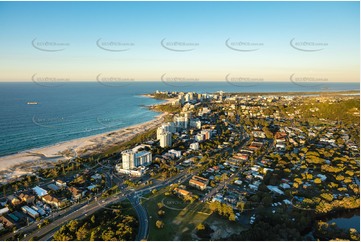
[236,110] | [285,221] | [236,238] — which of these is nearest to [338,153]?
[285,221]

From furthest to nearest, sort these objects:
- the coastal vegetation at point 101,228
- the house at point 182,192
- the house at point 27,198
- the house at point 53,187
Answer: the house at point 53,187
the house at point 182,192
the house at point 27,198
the coastal vegetation at point 101,228

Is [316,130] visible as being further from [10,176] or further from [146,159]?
[10,176]

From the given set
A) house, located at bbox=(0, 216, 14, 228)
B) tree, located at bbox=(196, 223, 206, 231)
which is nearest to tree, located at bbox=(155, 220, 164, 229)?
tree, located at bbox=(196, 223, 206, 231)

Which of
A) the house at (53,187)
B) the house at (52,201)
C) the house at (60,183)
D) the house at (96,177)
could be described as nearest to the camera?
the house at (52,201)

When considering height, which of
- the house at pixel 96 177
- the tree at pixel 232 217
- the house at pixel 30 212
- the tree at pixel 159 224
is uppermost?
the tree at pixel 232 217

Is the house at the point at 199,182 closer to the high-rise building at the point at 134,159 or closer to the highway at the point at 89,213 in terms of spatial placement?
the highway at the point at 89,213

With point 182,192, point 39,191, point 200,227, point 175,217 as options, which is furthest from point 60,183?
point 200,227

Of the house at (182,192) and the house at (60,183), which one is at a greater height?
the house at (182,192)

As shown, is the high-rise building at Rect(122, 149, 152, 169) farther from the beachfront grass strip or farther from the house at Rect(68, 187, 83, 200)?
the beachfront grass strip

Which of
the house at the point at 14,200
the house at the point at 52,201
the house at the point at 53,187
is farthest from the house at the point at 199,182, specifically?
the house at the point at 14,200
